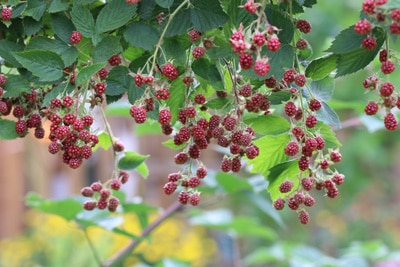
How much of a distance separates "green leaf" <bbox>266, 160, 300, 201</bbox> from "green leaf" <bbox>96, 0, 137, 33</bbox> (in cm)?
22

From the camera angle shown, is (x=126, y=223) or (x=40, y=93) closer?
(x=40, y=93)

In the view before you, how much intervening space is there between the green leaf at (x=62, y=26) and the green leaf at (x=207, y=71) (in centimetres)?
14

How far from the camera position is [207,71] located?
0.64m

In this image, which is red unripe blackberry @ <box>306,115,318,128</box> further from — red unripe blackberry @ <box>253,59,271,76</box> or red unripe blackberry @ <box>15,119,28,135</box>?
red unripe blackberry @ <box>15,119,28,135</box>

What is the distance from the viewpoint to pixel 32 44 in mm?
666

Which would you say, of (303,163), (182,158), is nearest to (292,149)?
(303,163)

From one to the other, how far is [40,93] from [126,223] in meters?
3.30

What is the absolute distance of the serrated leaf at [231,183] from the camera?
1.28m

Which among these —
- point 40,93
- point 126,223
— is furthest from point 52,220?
point 40,93

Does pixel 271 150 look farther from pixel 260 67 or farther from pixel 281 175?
pixel 260 67

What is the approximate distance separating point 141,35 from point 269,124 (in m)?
0.17

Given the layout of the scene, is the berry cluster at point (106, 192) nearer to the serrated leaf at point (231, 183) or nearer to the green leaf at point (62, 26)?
the green leaf at point (62, 26)

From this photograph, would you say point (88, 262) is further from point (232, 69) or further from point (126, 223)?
point (232, 69)

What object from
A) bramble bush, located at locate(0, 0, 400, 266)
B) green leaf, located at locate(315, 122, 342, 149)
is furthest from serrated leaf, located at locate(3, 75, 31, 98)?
green leaf, located at locate(315, 122, 342, 149)
